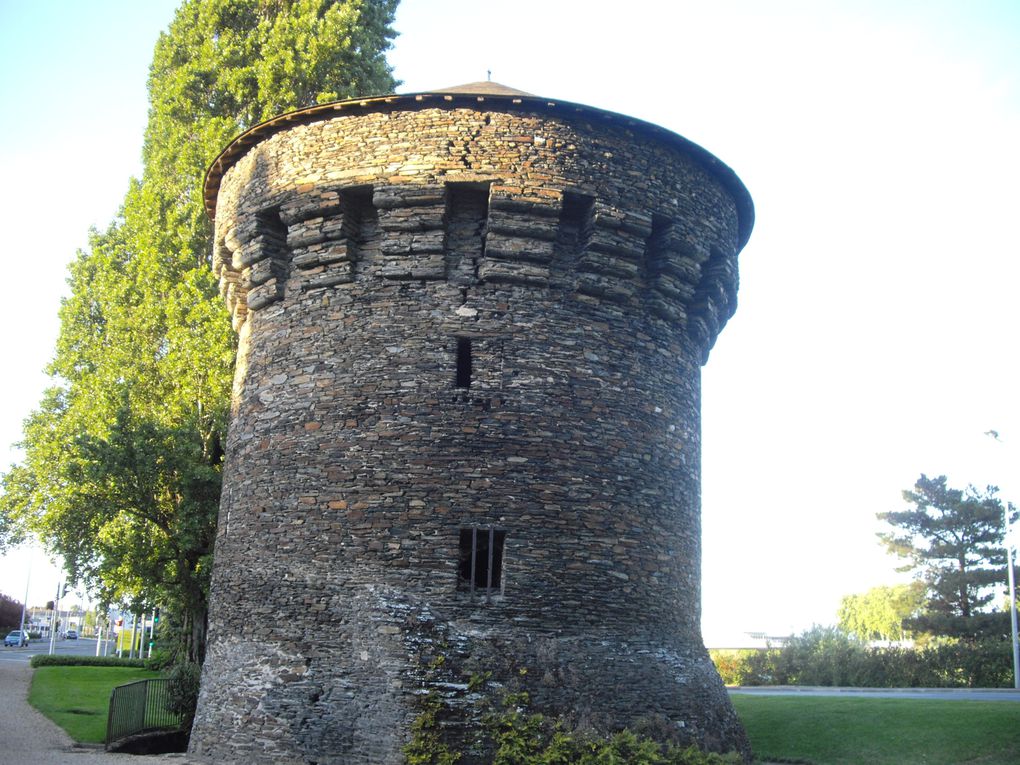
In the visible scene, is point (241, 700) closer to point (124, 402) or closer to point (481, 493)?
point (481, 493)

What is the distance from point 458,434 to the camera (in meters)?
11.1

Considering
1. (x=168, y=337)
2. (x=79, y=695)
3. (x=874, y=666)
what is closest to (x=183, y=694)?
(x=79, y=695)

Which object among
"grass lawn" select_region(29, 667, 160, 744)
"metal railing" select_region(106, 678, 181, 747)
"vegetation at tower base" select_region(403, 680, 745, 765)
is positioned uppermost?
"vegetation at tower base" select_region(403, 680, 745, 765)

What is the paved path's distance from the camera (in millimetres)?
11797

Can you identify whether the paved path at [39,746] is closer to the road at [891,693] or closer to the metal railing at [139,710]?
the metal railing at [139,710]

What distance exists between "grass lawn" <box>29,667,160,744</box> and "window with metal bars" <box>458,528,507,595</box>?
7359mm

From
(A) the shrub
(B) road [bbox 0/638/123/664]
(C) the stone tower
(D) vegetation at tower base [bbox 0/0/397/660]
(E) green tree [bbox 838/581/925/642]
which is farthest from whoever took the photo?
(E) green tree [bbox 838/581/925/642]

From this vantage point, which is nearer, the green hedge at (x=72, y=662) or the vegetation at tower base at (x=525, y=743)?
the vegetation at tower base at (x=525, y=743)

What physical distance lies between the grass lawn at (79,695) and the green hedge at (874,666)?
58.3ft

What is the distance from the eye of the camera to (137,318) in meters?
21.0

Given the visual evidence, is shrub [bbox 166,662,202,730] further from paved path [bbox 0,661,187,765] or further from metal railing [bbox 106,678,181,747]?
paved path [bbox 0,661,187,765]

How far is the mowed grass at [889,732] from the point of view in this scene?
13.2m

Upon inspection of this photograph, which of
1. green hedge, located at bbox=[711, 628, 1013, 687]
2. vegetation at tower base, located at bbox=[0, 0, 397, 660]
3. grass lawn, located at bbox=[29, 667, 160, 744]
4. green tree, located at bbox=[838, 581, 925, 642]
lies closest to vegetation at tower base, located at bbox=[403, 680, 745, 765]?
grass lawn, located at bbox=[29, 667, 160, 744]

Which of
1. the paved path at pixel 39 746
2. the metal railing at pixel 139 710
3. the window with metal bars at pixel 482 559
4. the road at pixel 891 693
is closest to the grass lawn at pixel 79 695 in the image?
the paved path at pixel 39 746
